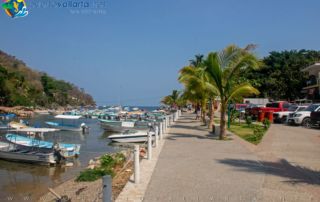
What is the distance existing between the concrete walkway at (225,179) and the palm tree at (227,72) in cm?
506

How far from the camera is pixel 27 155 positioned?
66.7 ft

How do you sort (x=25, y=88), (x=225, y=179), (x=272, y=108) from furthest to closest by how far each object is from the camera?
(x=25, y=88), (x=272, y=108), (x=225, y=179)

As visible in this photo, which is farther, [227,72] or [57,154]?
[57,154]

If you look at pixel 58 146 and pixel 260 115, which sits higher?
pixel 260 115

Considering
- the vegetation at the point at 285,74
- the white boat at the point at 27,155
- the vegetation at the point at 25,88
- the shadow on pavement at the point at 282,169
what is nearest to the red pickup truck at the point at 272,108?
the white boat at the point at 27,155

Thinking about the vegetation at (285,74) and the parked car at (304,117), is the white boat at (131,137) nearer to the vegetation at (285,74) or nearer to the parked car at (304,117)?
the parked car at (304,117)

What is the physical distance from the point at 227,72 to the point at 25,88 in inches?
4817

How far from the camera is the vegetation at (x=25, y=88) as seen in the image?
102 meters

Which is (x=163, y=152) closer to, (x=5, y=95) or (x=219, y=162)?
(x=219, y=162)

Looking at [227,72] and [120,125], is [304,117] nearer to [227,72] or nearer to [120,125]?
[227,72]

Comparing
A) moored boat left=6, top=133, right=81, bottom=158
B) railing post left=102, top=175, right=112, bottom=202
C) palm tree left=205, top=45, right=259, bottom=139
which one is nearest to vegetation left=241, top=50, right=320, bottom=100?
palm tree left=205, top=45, right=259, bottom=139

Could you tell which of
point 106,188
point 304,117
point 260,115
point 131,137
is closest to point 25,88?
point 131,137

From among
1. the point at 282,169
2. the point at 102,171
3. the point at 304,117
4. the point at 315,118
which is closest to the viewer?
Answer: the point at 282,169

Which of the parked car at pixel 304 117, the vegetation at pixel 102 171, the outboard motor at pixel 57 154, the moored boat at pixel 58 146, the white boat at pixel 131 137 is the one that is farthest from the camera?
the white boat at pixel 131 137
